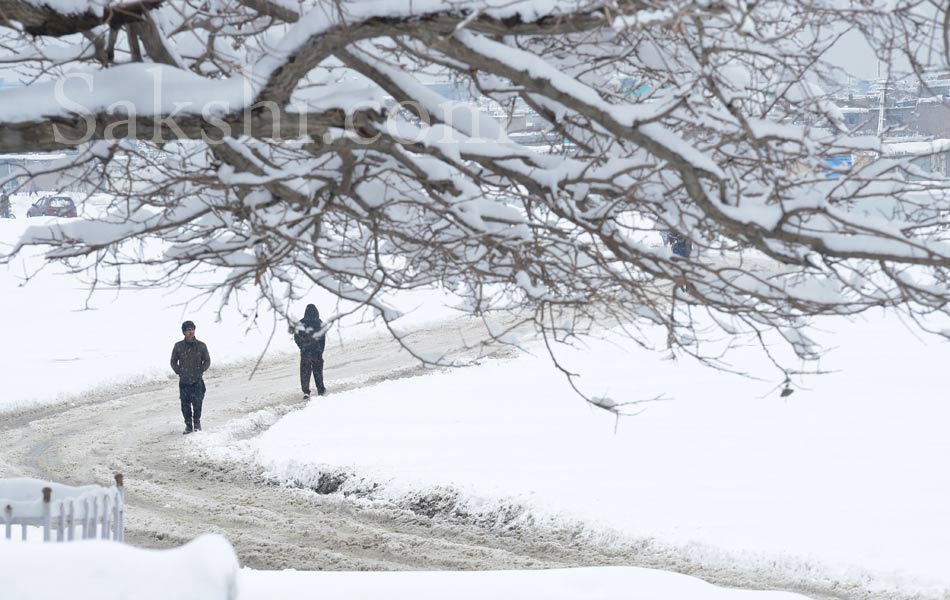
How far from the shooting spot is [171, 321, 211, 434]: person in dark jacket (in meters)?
14.3

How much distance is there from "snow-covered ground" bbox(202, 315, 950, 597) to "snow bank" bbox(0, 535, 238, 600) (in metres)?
6.40

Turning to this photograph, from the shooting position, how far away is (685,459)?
12.4 metres

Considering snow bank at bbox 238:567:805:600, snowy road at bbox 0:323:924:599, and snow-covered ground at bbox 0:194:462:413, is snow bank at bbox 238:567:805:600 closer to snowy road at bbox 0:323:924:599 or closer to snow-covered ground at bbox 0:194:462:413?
snowy road at bbox 0:323:924:599

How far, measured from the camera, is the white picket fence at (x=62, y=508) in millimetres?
5891

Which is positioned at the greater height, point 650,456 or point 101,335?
point 101,335

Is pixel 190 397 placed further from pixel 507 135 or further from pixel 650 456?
pixel 507 135

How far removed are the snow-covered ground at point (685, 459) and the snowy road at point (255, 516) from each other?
35 centimetres

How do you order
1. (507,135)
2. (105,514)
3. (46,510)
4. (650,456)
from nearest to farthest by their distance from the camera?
(507,135)
(46,510)
(105,514)
(650,456)

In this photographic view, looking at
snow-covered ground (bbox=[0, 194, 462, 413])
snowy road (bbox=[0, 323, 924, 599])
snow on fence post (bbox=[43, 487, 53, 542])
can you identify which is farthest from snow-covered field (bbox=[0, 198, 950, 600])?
snow on fence post (bbox=[43, 487, 53, 542])

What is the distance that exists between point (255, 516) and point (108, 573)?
750 centimetres

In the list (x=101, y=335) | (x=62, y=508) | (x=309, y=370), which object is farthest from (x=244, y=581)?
(x=101, y=335)

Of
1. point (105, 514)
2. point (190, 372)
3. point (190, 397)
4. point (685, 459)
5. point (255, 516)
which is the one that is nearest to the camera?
point (105, 514)

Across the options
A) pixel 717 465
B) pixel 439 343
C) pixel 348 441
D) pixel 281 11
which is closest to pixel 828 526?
pixel 717 465

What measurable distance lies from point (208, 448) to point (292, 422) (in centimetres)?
158
